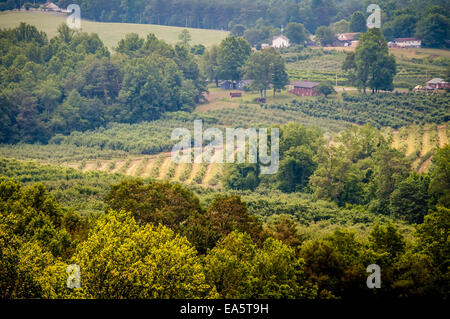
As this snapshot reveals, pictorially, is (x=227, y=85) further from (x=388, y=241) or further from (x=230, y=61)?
(x=388, y=241)

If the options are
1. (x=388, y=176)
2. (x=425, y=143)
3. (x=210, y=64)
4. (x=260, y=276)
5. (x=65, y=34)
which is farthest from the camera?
(x=65, y=34)

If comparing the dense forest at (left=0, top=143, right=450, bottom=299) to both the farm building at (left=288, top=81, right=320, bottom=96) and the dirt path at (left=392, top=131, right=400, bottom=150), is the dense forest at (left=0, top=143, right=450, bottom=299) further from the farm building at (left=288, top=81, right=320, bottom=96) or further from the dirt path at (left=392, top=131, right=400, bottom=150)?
the farm building at (left=288, top=81, right=320, bottom=96)

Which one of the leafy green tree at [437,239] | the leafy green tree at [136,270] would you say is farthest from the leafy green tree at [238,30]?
the leafy green tree at [136,270]

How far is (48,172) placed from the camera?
51531 millimetres

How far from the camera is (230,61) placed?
299ft

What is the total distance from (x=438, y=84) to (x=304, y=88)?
1917 centimetres

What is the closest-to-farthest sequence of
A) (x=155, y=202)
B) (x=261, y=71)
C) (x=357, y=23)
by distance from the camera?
(x=155, y=202)
(x=261, y=71)
(x=357, y=23)

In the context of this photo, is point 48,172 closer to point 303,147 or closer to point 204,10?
point 303,147

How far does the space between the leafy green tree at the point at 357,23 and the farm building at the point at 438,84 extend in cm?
3590

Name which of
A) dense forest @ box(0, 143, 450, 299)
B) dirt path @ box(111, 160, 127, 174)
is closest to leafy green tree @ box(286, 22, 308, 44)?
dirt path @ box(111, 160, 127, 174)

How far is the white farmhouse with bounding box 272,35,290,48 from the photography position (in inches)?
4326

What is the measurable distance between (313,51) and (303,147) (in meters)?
54.5

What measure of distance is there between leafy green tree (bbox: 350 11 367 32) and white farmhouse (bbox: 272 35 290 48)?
1422 centimetres

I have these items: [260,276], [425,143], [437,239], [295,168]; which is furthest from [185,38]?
[260,276]
